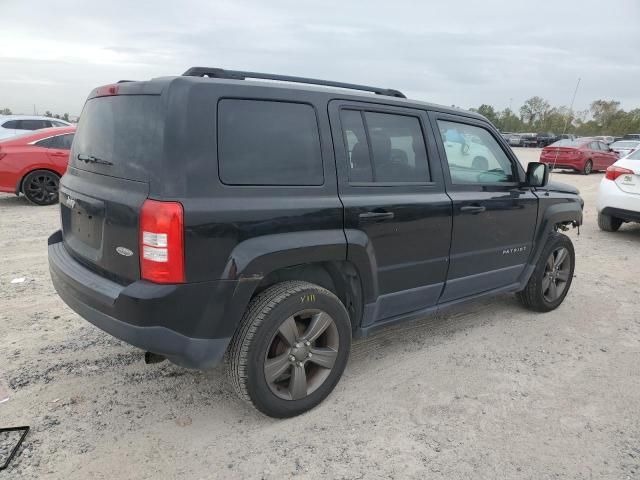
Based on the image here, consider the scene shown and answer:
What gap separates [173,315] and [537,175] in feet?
10.5

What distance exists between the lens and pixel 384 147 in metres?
3.27

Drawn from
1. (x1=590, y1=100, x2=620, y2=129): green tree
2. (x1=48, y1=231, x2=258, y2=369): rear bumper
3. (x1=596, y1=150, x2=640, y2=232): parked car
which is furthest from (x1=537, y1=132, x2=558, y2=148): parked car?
(x1=48, y1=231, x2=258, y2=369): rear bumper

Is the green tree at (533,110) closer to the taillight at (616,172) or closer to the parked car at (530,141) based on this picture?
the parked car at (530,141)

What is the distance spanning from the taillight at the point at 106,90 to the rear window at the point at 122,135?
0.09ft

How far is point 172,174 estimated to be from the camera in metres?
2.38

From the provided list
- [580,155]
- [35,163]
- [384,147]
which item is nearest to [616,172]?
[384,147]

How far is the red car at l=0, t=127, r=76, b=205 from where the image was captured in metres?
8.94

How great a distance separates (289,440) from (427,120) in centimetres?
230

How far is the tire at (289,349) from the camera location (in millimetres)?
2682

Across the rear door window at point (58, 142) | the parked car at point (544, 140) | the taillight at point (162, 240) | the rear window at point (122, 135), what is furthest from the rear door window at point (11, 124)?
the parked car at point (544, 140)

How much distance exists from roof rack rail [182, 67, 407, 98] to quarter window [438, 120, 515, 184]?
490mm

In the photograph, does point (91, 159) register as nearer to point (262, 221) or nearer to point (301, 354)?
point (262, 221)

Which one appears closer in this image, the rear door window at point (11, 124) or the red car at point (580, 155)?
the rear door window at point (11, 124)

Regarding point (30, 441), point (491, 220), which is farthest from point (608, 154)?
point (30, 441)
